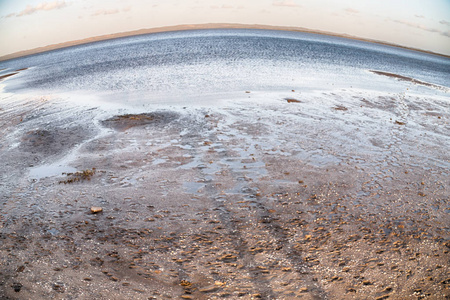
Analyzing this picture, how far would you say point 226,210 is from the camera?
801cm

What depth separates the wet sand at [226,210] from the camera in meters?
5.46

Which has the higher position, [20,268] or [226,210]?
[20,268]

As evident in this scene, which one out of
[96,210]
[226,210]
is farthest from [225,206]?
[96,210]

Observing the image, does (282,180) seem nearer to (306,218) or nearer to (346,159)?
(306,218)

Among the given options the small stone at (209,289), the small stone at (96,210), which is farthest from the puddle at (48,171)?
the small stone at (209,289)

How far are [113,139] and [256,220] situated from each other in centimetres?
935

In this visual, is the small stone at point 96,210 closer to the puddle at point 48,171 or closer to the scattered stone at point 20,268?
the scattered stone at point 20,268

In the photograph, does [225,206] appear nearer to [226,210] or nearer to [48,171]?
[226,210]

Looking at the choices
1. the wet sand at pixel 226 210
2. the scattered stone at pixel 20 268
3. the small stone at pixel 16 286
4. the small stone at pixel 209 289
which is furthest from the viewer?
the scattered stone at pixel 20 268

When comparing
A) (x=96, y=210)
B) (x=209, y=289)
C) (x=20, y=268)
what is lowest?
(x=209, y=289)

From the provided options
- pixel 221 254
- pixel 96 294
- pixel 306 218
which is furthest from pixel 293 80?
Answer: pixel 96 294

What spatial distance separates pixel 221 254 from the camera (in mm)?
6266

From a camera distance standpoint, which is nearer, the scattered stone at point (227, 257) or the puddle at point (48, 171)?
the scattered stone at point (227, 257)

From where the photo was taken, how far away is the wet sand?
546cm
